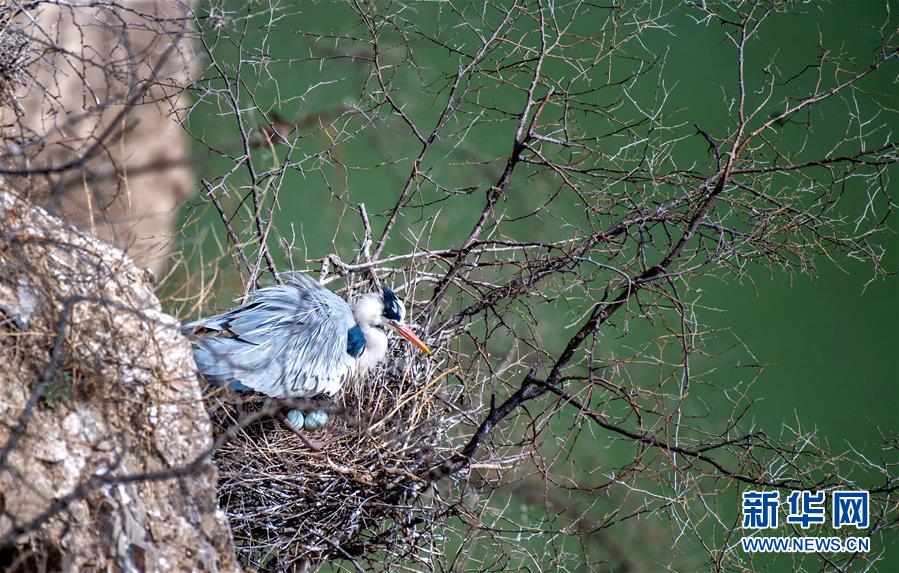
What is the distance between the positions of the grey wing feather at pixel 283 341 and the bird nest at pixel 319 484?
8 centimetres

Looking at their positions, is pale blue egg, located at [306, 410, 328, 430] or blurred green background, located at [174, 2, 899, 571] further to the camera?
blurred green background, located at [174, 2, 899, 571]

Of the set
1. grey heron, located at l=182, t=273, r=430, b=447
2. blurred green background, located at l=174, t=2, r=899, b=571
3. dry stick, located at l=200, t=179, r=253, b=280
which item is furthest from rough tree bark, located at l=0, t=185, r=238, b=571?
blurred green background, located at l=174, t=2, r=899, b=571

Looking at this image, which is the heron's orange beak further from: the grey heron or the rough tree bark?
the rough tree bark

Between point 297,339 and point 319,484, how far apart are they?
349 millimetres

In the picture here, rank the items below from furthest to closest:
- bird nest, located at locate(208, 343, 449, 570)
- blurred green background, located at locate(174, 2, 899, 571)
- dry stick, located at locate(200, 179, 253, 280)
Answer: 1. blurred green background, located at locate(174, 2, 899, 571)
2. dry stick, located at locate(200, 179, 253, 280)
3. bird nest, located at locate(208, 343, 449, 570)

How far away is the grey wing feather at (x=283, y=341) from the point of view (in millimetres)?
2303

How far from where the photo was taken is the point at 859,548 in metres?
2.44

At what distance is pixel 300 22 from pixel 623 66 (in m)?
1.29

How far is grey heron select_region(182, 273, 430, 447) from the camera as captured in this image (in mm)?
2307

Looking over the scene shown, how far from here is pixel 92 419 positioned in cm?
176

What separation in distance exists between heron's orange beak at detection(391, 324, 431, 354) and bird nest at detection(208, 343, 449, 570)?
0.36 ft

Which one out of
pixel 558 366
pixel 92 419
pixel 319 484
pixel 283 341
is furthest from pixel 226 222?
pixel 558 366

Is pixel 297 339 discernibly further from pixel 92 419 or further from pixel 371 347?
pixel 92 419

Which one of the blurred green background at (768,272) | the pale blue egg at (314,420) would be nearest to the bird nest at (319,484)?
the pale blue egg at (314,420)
